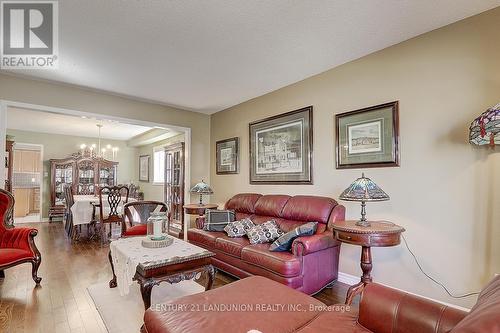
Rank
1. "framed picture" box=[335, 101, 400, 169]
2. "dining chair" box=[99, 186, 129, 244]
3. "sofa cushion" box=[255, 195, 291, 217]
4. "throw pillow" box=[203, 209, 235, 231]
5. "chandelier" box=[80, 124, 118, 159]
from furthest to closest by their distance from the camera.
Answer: "chandelier" box=[80, 124, 118, 159] < "dining chair" box=[99, 186, 129, 244] < "throw pillow" box=[203, 209, 235, 231] < "sofa cushion" box=[255, 195, 291, 217] < "framed picture" box=[335, 101, 400, 169]

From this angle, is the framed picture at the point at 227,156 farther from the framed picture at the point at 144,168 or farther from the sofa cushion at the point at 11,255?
the framed picture at the point at 144,168

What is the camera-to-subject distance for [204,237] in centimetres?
353

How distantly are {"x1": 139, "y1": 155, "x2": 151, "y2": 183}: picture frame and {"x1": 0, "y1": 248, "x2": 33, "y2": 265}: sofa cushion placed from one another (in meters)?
5.55

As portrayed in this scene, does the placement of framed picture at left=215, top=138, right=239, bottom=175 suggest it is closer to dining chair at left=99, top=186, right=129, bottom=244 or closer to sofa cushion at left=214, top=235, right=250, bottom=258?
sofa cushion at left=214, top=235, right=250, bottom=258

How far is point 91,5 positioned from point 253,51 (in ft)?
5.09

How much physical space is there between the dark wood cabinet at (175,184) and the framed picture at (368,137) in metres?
3.84

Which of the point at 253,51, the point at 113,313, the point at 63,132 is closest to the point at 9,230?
the point at 113,313

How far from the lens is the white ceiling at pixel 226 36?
2.19 meters

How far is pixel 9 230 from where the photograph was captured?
3031mm

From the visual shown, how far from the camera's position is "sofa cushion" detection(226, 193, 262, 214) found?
158 inches

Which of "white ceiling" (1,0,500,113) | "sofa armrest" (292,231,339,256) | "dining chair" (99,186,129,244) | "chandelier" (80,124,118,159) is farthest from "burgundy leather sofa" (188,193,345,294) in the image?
"chandelier" (80,124,118,159)

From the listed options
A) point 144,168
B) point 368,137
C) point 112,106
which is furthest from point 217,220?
point 144,168

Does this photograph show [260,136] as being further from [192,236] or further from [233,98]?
[192,236]

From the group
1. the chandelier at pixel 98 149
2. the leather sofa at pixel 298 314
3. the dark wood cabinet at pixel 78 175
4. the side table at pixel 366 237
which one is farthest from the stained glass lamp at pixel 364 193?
the chandelier at pixel 98 149
